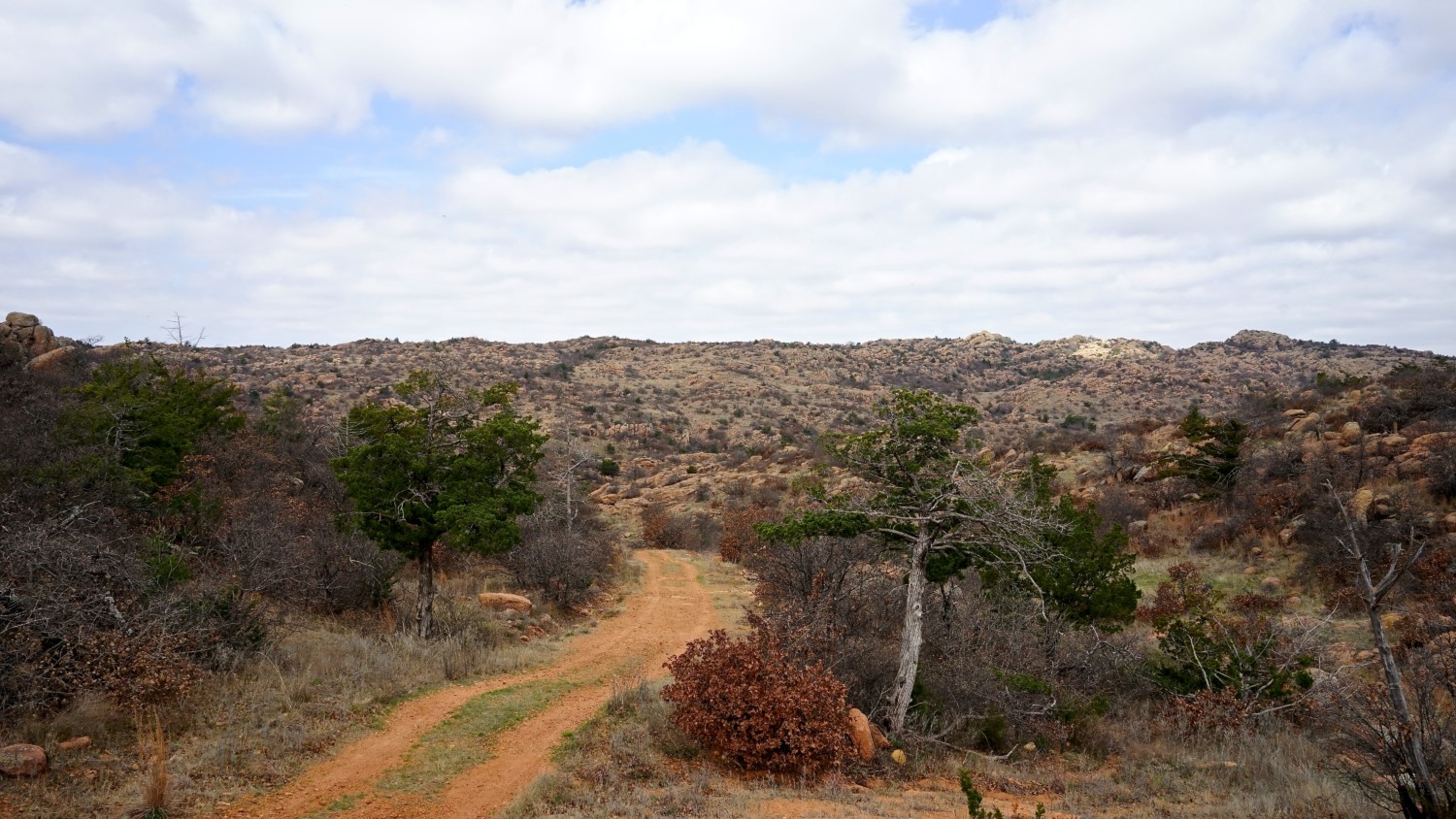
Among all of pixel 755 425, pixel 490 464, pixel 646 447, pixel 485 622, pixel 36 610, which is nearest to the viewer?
pixel 36 610

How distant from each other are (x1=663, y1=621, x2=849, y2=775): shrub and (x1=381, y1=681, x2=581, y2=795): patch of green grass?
2672 mm

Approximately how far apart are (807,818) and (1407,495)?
19.9 metres

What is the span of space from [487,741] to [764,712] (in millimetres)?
3883

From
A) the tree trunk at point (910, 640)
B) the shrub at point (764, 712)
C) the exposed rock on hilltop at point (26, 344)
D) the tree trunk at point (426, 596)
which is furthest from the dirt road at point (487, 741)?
the exposed rock on hilltop at point (26, 344)

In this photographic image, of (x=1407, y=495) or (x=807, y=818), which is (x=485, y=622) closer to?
(x=807, y=818)

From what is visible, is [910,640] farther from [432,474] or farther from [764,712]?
[432,474]

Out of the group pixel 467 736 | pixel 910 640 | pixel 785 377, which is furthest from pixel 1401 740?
pixel 785 377

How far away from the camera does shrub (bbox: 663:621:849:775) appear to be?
9.20 m

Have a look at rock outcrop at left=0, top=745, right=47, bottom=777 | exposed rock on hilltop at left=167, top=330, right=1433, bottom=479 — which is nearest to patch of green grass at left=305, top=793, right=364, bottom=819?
rock outcrop at left=0, top=745, right=47, bottom=777

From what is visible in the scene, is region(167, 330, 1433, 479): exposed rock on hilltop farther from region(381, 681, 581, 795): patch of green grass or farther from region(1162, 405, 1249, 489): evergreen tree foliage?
region(381, 681, 581, 795): patch of green grass

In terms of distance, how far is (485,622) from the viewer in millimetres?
15773

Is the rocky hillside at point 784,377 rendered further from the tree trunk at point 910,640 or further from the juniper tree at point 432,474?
the tree trunk at point 910,640

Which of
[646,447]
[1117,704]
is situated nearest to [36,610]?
[1117,704]

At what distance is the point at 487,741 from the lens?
33.2 ft
